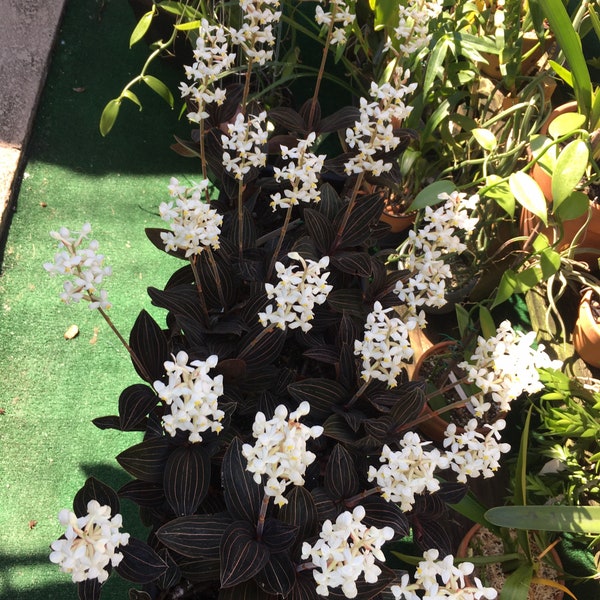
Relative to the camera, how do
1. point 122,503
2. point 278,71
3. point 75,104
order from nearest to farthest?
1. point 122,503
2. point 278,71
3. point 75,104

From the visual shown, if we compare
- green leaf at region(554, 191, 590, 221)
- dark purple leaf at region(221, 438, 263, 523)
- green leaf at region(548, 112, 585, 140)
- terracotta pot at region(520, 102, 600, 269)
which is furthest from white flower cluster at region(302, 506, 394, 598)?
terracotta pot at region(520, 102, 600, 269)

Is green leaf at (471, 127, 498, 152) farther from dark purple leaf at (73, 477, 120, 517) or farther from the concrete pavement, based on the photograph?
the concrete pavement

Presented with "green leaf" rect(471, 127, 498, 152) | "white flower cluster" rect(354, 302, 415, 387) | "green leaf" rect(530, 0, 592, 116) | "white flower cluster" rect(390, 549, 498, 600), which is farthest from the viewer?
"green leaf" rect(471, 127, 498, 152)

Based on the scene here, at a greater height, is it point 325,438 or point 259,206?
point 259,206

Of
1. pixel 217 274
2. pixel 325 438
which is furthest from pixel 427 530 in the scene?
pixel 217 274

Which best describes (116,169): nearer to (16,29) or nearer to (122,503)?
(16,29)

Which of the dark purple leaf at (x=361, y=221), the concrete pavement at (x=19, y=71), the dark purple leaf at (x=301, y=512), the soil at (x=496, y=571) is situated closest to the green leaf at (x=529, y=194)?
the dark purple leaf at (x=361, y=221)
